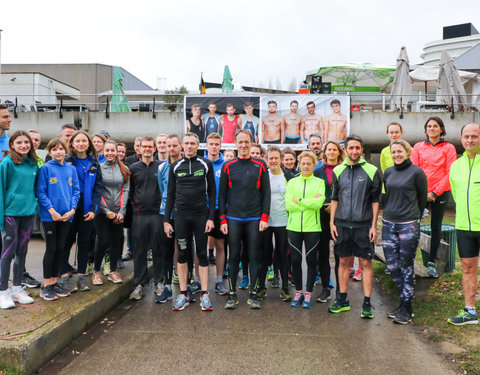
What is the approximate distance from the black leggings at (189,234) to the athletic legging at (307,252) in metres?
1.16

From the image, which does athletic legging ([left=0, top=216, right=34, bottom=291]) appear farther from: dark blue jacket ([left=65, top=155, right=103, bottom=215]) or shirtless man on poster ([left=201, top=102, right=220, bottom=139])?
shirtless man on poster ([left=201, top=102, right=220, bottom=139])

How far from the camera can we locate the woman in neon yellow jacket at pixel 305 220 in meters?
5.21

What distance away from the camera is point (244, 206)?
5.14m

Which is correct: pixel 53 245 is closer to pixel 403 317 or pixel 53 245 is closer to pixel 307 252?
pixel 307 252

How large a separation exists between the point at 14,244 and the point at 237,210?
2.62 m

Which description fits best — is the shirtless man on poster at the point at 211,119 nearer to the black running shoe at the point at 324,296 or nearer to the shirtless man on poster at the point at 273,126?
the shirtless man on poster at the point at 273,126

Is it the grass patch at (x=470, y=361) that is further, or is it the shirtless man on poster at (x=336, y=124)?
the shirtless man on poster at (x=336, y=124)

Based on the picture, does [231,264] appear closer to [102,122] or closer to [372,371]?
[372,371]

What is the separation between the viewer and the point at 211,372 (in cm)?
342

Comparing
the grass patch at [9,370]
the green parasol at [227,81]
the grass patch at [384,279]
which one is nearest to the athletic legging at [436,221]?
the grass patch at [384,279]

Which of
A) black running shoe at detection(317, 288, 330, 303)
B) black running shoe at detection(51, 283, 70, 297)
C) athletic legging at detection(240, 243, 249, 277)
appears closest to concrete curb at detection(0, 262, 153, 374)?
black running shoe at detection(51, 283, 70, 297)

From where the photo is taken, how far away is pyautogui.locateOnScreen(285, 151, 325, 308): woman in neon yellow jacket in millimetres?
5215

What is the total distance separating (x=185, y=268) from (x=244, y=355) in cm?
173

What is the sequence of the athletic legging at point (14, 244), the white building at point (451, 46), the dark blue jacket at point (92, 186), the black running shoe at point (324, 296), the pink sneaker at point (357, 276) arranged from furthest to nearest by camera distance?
the white building at point (451, 46) < the pink sneaker at point (357, 276) < the black running shoe at point (324, 296) < the dark blue jacket at point (92, 186) < the athletic legging at point (14, 244)
